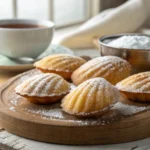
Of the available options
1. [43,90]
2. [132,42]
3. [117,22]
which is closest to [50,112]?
[43,90]

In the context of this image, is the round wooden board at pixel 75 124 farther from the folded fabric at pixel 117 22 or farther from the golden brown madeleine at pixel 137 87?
the folded fabric at pixel 117 22

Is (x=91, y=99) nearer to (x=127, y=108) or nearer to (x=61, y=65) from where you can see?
(x=127, y=108)

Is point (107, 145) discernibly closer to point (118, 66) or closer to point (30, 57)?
point (118, 66)

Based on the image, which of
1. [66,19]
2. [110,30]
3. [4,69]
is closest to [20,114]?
[4,69]

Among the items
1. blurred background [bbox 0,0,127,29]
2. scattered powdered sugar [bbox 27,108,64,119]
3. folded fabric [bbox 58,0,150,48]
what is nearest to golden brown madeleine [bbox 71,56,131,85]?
scattered powdered sugar [bbox 27,108,64,119]

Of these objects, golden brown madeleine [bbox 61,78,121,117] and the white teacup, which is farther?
the white teacup

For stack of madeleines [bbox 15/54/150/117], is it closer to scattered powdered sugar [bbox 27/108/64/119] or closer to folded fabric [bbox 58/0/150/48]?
scattered powdered sugar [bbox 27/108/64/119]

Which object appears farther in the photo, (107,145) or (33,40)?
(33,40)
